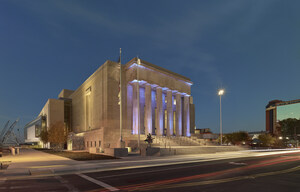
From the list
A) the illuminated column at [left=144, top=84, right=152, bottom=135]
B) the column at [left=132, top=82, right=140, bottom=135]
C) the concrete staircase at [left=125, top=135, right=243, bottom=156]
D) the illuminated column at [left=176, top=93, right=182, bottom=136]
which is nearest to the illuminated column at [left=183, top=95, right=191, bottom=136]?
the illuminated column at [left=176, top=93, right=182, bottom=136]

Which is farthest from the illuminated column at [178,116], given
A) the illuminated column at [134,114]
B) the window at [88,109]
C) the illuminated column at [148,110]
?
the window at [88,109]

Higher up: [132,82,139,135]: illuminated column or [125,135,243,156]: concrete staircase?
[132,82,139,135]: illuminated column

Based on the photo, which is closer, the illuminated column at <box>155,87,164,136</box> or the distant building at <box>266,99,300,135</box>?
the illuminated column at <box>155,87,164,136</box>

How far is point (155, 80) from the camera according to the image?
180 ft

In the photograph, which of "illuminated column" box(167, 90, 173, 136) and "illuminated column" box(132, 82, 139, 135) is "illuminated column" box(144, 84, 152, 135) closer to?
"illuminated column" box(132, 82, 139, 135)

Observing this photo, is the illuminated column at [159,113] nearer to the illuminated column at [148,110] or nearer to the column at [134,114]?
the illuminated column at [148,110]

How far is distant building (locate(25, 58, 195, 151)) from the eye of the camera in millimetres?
47906

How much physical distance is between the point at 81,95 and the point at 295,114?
17933cm

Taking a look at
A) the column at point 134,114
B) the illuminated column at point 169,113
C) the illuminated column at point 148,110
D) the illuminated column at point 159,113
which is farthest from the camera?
the illuminated column at point 169,113

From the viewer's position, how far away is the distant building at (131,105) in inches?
1886

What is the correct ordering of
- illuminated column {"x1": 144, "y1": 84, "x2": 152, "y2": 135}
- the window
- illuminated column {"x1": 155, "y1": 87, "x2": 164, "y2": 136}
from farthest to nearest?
1. the window
2. illuminated column {"x1": 155, "y1": 87, "x2": 164, "y2": 136}
3. illuminated column {"x1": 144, "y1": 84, "x2": 152, "y2": 135}

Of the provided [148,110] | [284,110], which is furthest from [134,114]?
[284,110]

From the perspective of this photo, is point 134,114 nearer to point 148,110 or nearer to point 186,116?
point 148,110

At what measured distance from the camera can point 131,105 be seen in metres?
51.7
